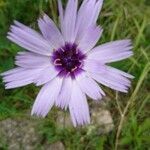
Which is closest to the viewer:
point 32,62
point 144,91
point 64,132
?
point 32,62

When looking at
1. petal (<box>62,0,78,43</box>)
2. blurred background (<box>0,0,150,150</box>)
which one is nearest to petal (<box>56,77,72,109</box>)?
petal (<box>62,0,78,43</box>)

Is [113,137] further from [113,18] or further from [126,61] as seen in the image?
[113,18]

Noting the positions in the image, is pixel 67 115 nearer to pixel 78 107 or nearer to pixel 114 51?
pixel 78 107

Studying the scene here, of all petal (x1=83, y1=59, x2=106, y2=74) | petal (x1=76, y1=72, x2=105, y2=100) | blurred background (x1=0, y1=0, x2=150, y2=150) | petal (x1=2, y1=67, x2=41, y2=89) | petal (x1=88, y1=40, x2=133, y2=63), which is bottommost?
blurred background (x1=0, y1=0, x2=150, y2=150)

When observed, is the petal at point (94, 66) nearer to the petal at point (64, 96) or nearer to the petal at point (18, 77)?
the petal at point (64, 96)

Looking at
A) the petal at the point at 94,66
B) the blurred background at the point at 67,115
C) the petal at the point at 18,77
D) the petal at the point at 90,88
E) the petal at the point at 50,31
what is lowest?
the blurred background at the point at 67,115

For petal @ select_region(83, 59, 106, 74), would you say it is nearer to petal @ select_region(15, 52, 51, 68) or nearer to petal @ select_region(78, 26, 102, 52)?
petal @ select_region(78, 26, 102, 52)

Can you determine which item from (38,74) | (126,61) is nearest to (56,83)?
(38,74)

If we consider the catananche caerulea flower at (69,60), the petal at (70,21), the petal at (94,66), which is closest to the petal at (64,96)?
the catananche caerulea flower at (69,60)
